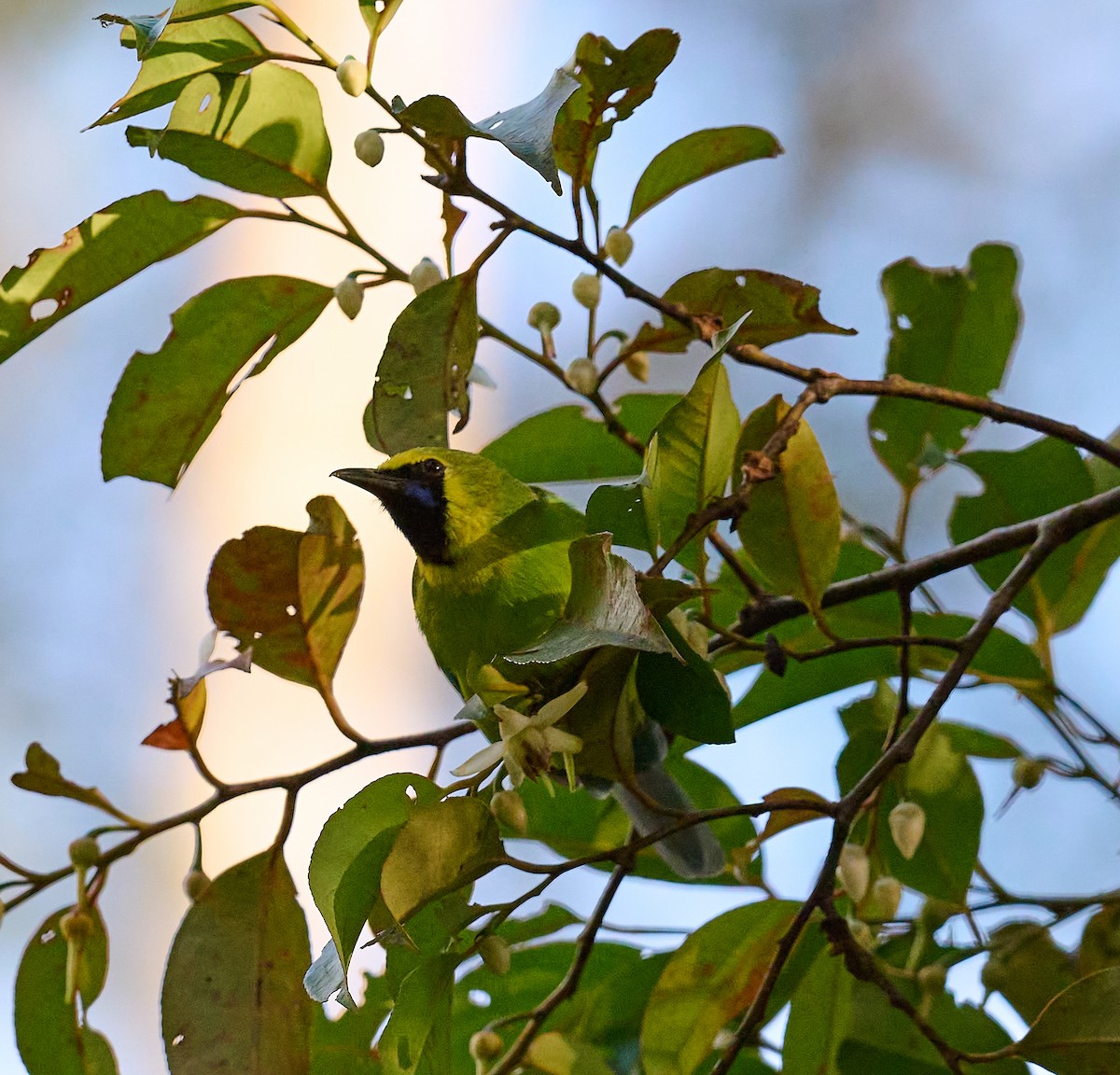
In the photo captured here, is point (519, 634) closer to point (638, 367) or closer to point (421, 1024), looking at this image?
point (638, 367)

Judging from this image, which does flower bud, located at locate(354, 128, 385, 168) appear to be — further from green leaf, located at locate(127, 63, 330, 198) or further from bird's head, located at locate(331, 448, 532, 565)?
bird's head, located at locate(331, 448, 532, 565)

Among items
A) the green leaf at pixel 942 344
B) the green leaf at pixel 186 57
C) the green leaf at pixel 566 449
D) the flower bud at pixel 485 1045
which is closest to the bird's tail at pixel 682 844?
the flower bud at pixel 485 1045

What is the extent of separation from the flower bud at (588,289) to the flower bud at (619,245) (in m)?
0.03

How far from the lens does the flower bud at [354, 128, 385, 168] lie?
109 centimetres

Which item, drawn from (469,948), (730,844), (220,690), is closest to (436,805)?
(469,948)

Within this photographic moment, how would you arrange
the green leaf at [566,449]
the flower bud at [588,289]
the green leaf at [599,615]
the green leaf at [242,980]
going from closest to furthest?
the green leaf at [599,615]
the green leaf at [242,980]
the flower bud at [588,289]
the green leaf at [566,449]

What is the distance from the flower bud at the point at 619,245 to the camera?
1.26 m

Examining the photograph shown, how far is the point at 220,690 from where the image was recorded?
3723 mm

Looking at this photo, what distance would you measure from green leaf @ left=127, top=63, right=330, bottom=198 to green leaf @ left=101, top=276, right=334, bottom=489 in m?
0.09

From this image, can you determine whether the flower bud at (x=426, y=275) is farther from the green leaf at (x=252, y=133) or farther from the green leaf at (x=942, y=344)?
the green leaf at (x=942, y=344)

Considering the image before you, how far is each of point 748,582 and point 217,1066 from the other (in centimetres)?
60

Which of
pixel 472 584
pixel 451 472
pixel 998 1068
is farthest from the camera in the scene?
pixel 451 472

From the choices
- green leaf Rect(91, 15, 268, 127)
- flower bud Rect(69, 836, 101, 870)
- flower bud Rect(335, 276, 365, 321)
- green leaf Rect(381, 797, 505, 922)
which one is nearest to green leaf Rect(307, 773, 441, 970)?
green leaf Rect(381, 797, 505, 922)

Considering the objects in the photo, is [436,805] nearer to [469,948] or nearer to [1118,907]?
[469,948]
